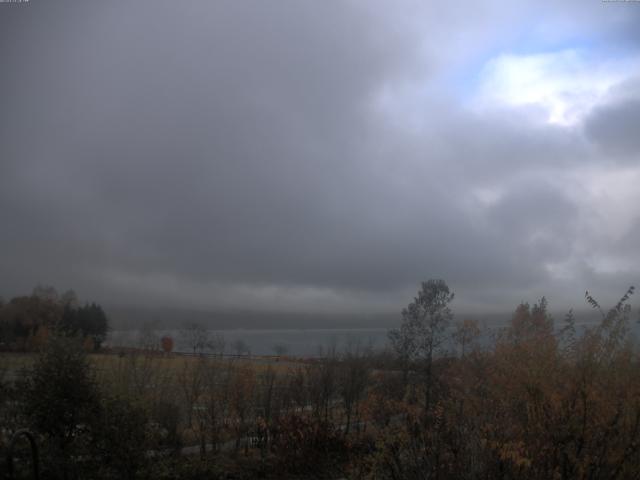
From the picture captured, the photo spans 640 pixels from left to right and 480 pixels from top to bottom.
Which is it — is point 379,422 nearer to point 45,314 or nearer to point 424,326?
point 424,326

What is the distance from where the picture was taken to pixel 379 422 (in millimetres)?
14320

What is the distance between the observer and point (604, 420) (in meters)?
8.58

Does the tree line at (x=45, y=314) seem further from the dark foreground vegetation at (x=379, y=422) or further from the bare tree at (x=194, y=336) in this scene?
the dark foreground vegetation at (x=379, y=422)

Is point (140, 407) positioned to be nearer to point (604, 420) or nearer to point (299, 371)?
point (604, 420)

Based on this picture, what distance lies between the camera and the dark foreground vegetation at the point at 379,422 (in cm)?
859

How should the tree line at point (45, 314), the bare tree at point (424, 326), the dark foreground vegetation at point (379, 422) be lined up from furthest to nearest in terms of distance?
1. the tree line at point (45, 314)
2. the bare tree at point (424, 326)
3. the dark foreground vegetation at point (379, 422)

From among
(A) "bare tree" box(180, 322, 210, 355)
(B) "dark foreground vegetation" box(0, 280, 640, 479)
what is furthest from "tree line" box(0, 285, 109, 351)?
(B) "dark foreground vegetation" box(0, 280, 640, 479)

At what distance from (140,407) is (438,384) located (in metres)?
12.9

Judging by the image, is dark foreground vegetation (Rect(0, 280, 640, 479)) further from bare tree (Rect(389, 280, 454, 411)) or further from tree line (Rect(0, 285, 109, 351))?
tree line (Rect(0, 285, 109, 351))

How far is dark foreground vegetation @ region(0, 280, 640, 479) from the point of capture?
8.59 metres

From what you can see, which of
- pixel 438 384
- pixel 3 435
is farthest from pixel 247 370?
pixel 3 435

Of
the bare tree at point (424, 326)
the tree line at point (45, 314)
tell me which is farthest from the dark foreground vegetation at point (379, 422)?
the tree line at point (45, 314)

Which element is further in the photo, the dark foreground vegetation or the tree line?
the tree line

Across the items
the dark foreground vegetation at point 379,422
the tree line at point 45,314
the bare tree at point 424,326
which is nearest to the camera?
the dark foreground vegetation at point 379,422
